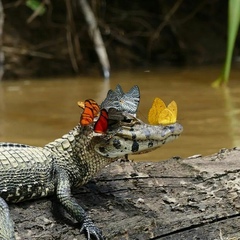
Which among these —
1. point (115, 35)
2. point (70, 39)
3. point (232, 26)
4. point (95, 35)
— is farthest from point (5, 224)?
point (115, 35)

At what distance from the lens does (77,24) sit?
1122cm

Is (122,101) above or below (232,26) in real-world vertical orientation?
below

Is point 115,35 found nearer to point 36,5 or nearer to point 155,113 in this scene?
point 36,5

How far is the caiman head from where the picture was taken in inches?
111

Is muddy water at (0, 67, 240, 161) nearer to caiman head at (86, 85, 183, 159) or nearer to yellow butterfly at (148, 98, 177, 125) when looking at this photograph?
yellow butterfly at (148, 98, 177, 125)

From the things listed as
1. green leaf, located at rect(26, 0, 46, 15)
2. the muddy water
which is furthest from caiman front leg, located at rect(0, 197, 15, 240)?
green leaf, located at rect(26, 0, 46, 15)

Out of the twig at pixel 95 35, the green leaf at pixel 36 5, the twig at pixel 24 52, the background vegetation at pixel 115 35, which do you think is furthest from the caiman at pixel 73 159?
the twig at pixel 24 52

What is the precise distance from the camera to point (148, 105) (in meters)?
7.27

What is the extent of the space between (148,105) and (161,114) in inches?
172

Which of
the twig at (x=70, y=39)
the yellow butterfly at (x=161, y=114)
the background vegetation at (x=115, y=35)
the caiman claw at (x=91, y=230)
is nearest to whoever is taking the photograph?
the caiman claw at (x=91, y=230)

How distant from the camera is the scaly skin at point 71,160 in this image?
2775mm

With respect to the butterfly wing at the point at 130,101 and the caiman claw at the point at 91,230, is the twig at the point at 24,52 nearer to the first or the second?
the butterfly wing at the point at 130,101

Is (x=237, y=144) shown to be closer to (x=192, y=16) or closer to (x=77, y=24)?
(x=77, y=24)

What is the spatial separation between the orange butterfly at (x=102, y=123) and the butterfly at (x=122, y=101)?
1.1 inches
